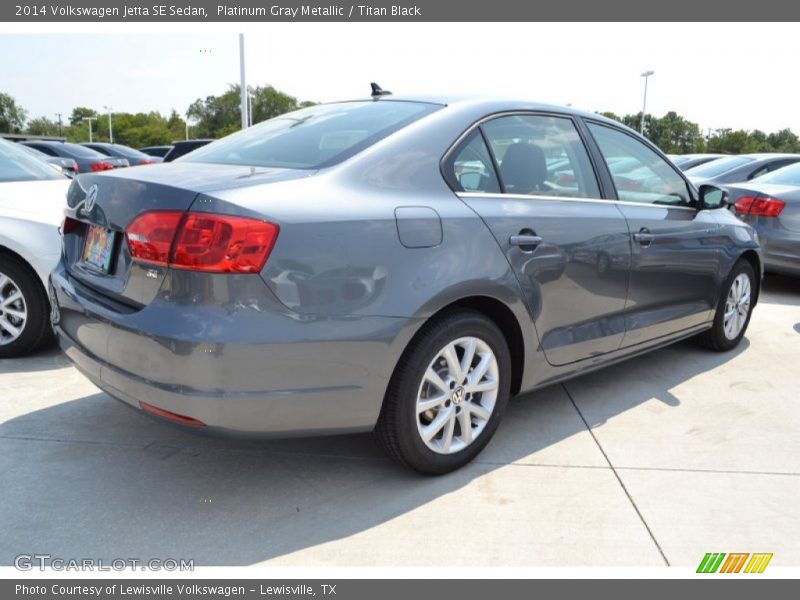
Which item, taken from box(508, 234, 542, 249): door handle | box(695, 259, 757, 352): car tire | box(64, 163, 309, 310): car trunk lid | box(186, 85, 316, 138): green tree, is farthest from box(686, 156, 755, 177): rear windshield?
box(186, 85, 316, 138): green tree

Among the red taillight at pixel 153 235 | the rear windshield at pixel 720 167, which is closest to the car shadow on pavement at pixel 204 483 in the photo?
the red taillight at pixel 153 235

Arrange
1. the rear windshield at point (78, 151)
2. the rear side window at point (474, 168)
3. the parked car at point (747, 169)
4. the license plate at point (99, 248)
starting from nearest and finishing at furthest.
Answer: the license plate at point (99, 248) → the rear side window at point (474, 168) → the parked car at point (747, 169) → the rear windshield at point (78, 151)

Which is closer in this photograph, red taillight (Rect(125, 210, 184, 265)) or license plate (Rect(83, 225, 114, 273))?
red taillight (Rect(125, 210, 184, 265))

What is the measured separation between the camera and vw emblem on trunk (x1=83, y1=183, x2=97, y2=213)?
2.87 metres

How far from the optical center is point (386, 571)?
2.38 metres

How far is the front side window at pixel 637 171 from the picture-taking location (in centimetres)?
381

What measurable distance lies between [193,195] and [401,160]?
858 mm

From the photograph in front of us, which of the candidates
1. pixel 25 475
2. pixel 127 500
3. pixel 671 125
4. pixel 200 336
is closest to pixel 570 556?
pixel 200 336

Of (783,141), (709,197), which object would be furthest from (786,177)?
(783,141)

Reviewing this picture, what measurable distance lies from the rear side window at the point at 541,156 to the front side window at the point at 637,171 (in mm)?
212

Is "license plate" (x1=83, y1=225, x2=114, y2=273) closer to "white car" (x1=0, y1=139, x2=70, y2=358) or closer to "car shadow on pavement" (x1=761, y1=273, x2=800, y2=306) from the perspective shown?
"white car" (x1=0, y1=139, x2=70, y2=358)

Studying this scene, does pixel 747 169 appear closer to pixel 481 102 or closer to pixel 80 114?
pixel 481 102

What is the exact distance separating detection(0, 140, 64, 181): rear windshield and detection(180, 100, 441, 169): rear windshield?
7.15 ft

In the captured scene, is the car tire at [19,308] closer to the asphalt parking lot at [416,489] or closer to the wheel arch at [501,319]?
the asphalt parking lot at [416,489]
